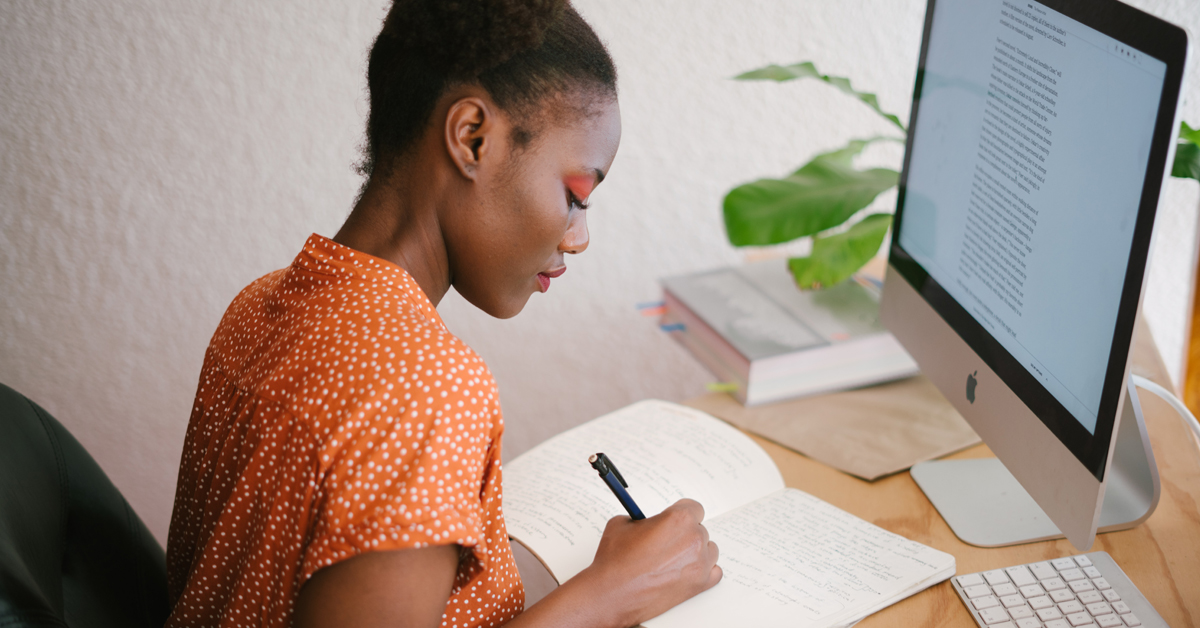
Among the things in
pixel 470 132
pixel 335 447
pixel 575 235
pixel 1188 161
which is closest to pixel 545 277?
pixel 575 235

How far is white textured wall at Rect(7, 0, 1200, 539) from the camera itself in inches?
45.6

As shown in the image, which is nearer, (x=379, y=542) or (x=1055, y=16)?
(x=379, y=542)

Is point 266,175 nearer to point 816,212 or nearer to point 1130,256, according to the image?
point 816,212

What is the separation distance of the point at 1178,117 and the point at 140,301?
1.32 meters

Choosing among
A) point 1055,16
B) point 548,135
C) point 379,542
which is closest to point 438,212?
point 548,135

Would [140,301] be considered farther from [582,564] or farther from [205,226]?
[582,564]

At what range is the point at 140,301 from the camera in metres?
1.28

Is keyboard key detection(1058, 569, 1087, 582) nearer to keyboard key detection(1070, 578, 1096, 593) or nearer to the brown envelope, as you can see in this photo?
keyboard key detection(1070, 578, 1096, 593)

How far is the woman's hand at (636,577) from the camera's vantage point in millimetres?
608

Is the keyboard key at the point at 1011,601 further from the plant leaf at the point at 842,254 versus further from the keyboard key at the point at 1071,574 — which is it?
the plant leaf at the point at 842,254

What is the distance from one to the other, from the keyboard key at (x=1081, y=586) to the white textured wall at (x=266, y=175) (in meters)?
0.94

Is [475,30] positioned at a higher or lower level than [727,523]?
higher

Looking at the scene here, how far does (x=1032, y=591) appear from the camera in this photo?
0.64 meters

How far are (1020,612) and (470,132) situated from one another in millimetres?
546
